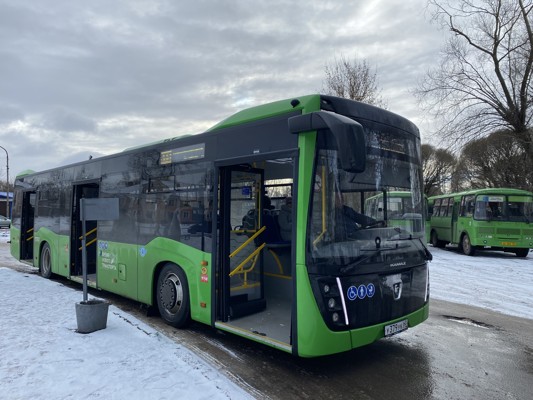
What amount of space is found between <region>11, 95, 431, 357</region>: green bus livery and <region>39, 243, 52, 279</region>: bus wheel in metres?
3.37

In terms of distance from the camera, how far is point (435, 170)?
165ft

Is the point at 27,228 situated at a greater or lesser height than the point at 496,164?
lesser

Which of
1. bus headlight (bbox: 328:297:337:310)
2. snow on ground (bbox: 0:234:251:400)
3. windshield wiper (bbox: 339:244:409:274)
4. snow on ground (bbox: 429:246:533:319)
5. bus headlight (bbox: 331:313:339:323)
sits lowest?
snow on ground (bbox: 429:246:533:319)

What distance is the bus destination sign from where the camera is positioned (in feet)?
20.1

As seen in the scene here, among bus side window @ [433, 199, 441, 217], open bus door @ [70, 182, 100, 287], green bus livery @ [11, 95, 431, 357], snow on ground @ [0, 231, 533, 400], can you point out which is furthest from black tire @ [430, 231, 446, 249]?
open bus door @ [70, 182, 100, 287]

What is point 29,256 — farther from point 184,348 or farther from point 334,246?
point 334,246

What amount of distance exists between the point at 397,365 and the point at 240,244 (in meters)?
2.59

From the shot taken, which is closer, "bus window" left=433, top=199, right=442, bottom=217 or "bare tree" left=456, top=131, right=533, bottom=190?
"bus window" left=433, top=199, right=442, bottom=217

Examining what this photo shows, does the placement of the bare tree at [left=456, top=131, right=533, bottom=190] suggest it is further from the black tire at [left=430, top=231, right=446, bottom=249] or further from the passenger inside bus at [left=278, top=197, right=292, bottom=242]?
the passenger inside bus at [left=278, top=197, right=292, bottom=242]

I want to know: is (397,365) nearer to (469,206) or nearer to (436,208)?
(469,206)

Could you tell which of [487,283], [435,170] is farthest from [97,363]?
[435,170]

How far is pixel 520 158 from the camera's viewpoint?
2769cm

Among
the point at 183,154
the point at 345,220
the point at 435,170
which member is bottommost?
the point at 345,220

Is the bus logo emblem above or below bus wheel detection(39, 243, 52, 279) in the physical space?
above
